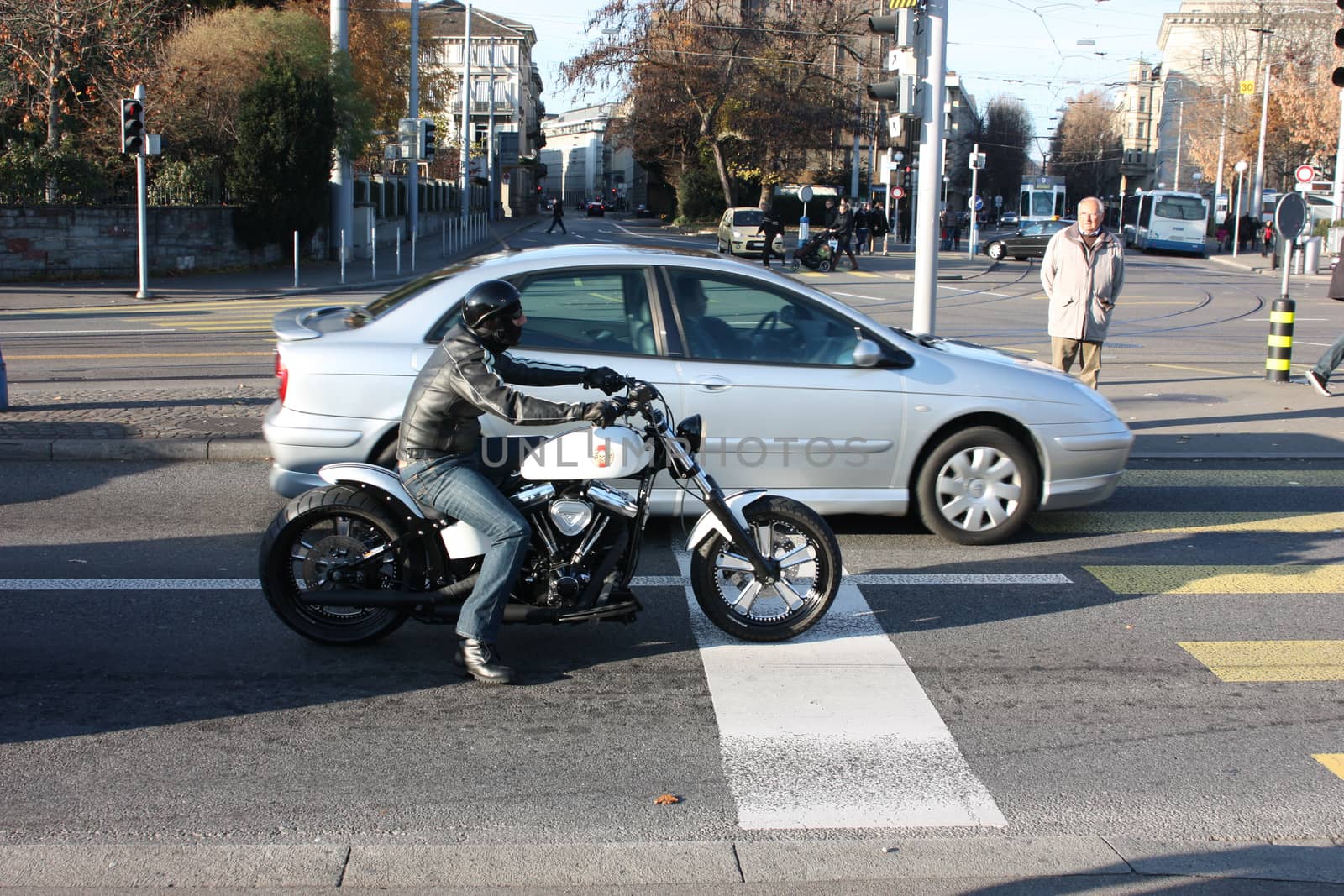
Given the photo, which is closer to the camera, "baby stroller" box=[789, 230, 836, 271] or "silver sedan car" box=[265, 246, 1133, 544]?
"silver sedan car" box=[265, 246, 1133, 544]

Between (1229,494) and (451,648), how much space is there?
5.67 metres

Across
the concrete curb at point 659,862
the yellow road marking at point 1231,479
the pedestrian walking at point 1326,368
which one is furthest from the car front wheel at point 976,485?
the pedestrian walking at point 1326,368

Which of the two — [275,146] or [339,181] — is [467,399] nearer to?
[275,146]

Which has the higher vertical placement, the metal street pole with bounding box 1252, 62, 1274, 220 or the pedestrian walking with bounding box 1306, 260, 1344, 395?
the metal street pole with bounding box 1252, 62, 1274, 220

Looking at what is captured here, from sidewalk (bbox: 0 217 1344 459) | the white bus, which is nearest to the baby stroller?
sidewalk (bbox: 0 217 1344 459)

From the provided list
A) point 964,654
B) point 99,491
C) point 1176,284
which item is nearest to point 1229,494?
point 964,654

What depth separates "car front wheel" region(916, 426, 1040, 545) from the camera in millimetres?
7301

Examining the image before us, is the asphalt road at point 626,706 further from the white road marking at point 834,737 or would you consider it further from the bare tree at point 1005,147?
the bare tree at point 1005,147

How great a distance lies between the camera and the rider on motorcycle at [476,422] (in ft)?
16.7

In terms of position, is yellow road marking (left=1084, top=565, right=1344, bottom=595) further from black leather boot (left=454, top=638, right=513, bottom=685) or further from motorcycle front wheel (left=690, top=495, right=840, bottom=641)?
black leather boot (left=454, top=638, right=513, bottom=685)

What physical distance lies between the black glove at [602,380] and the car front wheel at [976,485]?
107 inches

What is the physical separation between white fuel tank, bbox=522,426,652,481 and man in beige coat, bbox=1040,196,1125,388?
18.8 feet

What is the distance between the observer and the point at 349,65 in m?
31.9

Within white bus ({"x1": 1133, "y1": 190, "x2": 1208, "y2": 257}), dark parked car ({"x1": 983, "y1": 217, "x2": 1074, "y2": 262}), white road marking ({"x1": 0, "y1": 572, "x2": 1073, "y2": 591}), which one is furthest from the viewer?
white bus ({"x1": 1133, "y1": 190, "x2": 1208, "y2": 257})
